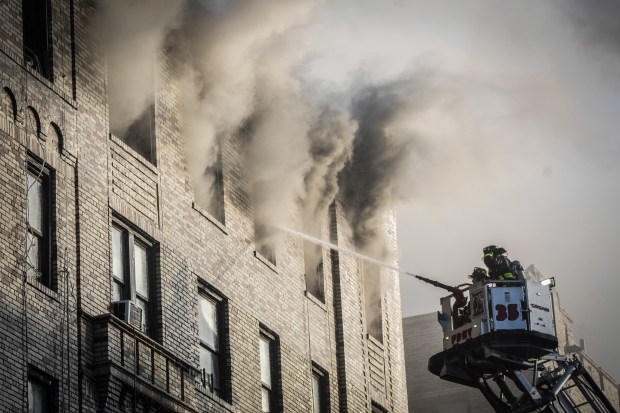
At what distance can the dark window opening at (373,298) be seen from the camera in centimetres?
2948

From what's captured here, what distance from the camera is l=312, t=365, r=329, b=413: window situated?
86.6ft

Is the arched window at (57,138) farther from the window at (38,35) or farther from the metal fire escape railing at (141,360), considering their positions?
the metal fire escape railing at (141,360)

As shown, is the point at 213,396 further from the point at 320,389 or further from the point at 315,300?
the point at 315,300

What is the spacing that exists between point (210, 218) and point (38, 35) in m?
4.35

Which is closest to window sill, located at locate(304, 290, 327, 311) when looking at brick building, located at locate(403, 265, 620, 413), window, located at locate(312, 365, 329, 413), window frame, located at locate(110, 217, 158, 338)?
window, located at locate(312, 365, 329, 413)

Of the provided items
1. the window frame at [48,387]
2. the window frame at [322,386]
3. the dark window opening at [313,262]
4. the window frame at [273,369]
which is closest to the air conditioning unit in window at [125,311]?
the window frame at [48,387]

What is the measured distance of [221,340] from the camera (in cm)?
2362

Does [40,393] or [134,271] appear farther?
[134,271]

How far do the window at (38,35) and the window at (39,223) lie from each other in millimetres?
1528

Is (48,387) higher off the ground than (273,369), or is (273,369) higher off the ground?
(273,369)

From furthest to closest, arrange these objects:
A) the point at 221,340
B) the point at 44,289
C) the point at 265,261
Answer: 1. the point at 265,261
2. the point at 221,340
3. the point at 44,289

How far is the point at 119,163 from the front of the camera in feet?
71.1

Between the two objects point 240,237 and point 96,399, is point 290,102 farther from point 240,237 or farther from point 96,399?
point 96,399

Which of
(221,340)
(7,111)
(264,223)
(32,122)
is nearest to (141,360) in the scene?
(221,340)
